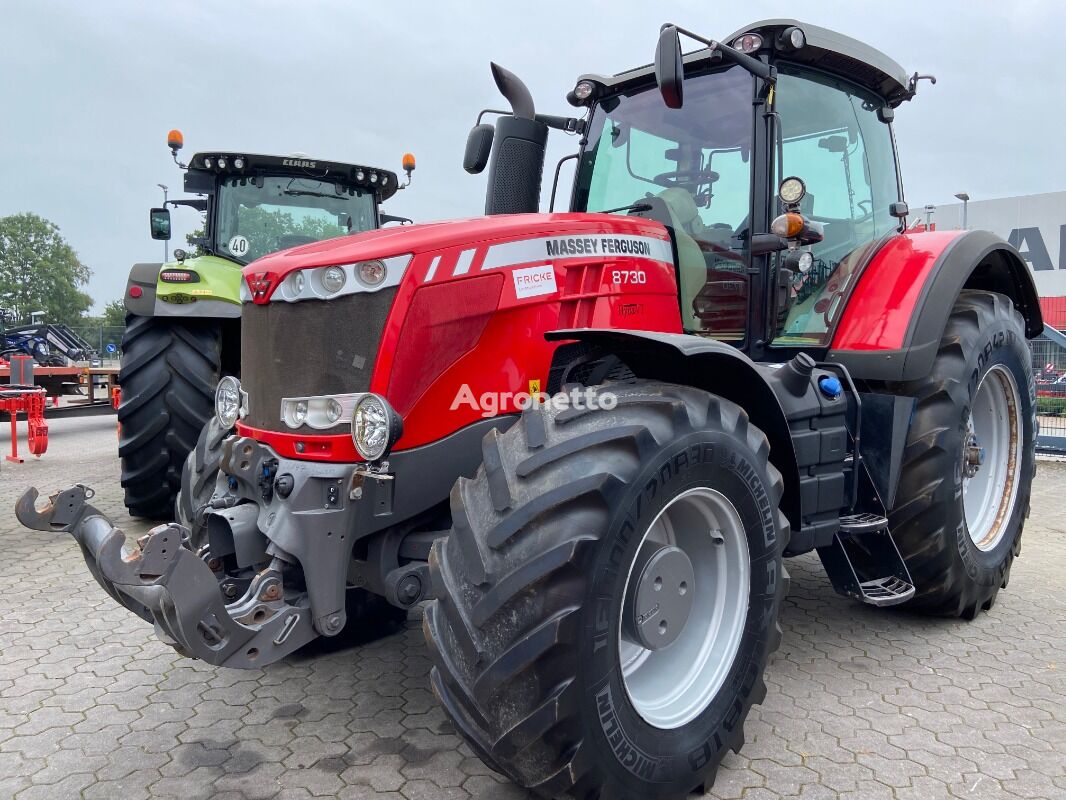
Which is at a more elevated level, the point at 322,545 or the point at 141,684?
the point at 322,545

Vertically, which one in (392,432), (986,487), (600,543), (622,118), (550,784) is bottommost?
(550,784)

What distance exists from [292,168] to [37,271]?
5885 centimetres

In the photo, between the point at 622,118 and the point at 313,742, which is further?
the point at 622,118

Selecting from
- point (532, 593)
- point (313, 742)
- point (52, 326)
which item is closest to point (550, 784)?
point (532, 593)

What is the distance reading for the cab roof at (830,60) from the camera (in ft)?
11.0

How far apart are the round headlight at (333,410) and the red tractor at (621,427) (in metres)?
0.02

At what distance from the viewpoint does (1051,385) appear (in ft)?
36.1

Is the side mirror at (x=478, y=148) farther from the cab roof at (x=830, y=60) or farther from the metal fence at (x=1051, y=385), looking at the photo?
the metal fence at (x=1051, y=385)

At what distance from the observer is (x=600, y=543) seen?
78.8 inches

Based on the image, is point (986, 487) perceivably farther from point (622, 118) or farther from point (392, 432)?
point (392, 432)

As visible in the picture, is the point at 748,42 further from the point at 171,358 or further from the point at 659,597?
the point at 171,358

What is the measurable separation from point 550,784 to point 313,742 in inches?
39.9

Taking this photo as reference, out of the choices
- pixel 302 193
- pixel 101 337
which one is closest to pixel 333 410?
pixel 302 193

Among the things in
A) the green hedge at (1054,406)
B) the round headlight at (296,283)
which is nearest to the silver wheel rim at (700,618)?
the round headlight at (296,283)
